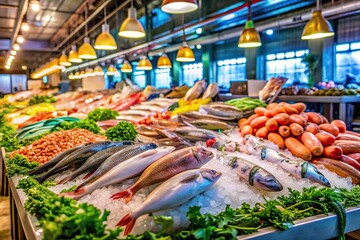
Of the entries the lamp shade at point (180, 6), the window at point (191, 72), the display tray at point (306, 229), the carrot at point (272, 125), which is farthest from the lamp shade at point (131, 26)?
the window at point (191, 72)

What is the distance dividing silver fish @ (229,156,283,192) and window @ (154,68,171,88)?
21.0 metres

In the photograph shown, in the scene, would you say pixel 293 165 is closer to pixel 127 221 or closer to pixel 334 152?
pixel 334 152

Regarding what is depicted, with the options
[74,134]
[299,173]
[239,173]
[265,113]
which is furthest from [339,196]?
[74,134]

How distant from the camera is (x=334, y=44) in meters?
12.6

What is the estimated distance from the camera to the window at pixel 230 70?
56.5ft

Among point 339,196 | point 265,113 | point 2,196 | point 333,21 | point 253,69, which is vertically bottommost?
point 2,196

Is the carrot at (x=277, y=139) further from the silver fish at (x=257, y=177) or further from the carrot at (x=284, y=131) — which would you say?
the silver fish at (x=257, y=177)

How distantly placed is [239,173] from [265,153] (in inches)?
17.0

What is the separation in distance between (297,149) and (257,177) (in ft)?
2.73

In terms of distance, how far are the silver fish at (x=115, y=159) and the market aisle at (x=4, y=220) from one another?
105 inches

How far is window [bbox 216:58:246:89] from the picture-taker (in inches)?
678

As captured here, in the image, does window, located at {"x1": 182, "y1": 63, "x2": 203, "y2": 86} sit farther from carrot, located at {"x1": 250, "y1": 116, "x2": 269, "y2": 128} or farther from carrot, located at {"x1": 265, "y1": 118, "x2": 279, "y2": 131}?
carrot, located at {"x1": 265, "y1": 118, "x2": 279, "y2": 131}

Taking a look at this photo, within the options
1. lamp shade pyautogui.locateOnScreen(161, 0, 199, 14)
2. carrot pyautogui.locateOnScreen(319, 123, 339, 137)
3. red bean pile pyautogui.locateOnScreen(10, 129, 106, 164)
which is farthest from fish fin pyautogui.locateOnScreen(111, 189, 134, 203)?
lamp shade pyautogui.locateOnScreen(161, 0, 199, 14)

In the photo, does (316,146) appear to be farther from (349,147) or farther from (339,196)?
(339,196)
